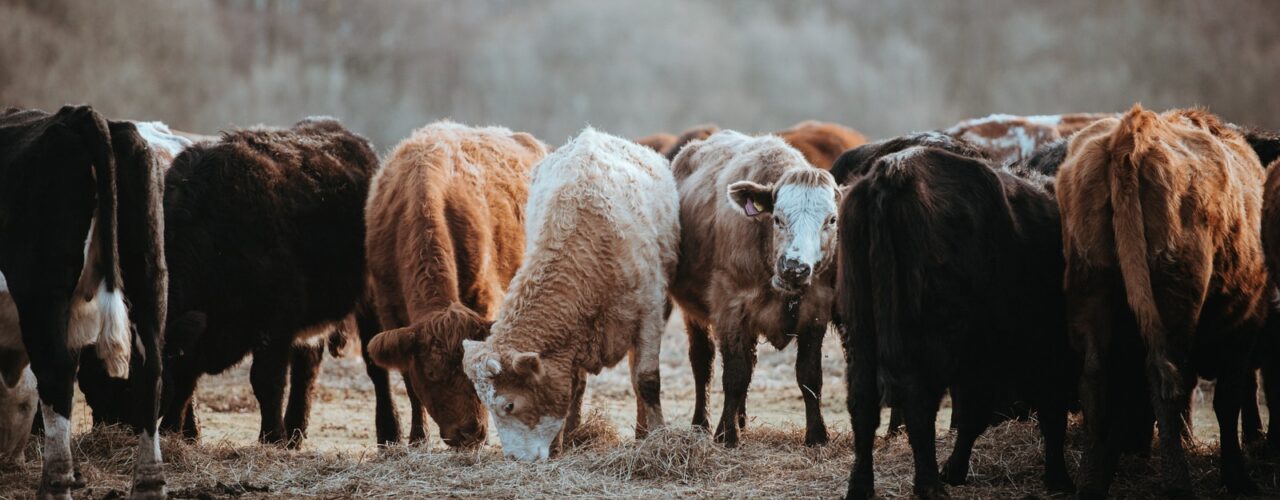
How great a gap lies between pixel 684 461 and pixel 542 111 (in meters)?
22.7

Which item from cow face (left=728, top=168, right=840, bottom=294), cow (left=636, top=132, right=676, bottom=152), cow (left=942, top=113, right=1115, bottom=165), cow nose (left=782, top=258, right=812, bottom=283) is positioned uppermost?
cow (left=636, top=132, right=676, bottom=152)

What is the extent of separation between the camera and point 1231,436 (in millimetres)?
5566

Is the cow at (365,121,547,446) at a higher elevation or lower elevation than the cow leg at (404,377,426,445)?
higher

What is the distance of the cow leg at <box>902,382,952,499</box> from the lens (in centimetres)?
488

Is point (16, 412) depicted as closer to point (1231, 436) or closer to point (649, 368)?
point (649, 368)

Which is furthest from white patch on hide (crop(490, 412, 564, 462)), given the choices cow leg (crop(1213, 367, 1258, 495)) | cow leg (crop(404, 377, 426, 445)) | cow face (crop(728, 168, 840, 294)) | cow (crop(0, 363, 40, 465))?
cow leg (crop(1213, 367, 1258, 495))

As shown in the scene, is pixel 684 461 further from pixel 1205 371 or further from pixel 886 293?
pixel 1205 371

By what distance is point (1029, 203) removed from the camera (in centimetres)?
577

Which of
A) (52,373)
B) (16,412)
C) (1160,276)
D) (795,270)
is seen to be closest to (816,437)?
(795,270)

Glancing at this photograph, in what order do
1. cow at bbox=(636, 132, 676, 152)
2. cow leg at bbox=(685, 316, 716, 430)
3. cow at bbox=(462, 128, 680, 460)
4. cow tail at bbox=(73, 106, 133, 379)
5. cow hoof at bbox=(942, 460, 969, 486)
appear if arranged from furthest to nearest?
1. cow at bbox=(636, 132, 676, 152)
2. cow leg at bbox=(685, 316, 716, 430)
3. cow at bbox=(462, 128, 680, 460)
4. cow hoof at bbox=(942, 460, 969, 486)
5. cow tail at bbox=(73, 106, 133, 379)

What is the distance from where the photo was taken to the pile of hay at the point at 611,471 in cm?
565

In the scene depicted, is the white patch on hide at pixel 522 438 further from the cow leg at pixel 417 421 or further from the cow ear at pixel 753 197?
the cow ear at pixel 753 197

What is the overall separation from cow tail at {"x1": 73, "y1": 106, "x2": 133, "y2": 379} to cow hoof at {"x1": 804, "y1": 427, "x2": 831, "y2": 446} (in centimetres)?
383

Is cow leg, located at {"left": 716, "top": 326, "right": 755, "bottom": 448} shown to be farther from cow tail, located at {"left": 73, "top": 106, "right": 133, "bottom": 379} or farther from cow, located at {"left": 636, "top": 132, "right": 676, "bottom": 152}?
cow, located at {"left": 636, "top": 132, "right": 676, "bottom": 152}
